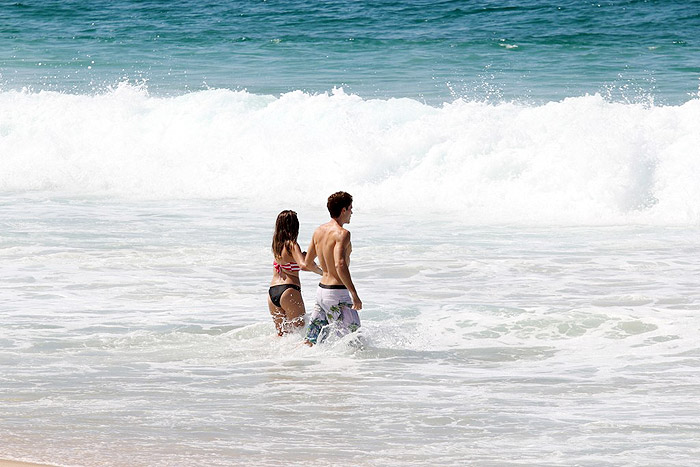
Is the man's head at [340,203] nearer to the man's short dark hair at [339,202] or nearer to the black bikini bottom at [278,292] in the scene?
the man's short dark hair at [339,202]

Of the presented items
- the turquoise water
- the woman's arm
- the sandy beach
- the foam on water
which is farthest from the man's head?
the turquoise water

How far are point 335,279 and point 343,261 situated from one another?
0.23 meters

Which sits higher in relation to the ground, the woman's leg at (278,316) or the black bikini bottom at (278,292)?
the black bikini bottom at (278,292)

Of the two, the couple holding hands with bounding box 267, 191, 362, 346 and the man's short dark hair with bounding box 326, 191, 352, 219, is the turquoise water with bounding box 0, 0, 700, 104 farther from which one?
the man's short dark hair with bounding box 326, 191, 352, 219

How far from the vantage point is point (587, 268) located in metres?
12.2

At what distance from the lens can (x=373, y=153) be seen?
2002cm

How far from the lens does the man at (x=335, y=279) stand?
8.36m

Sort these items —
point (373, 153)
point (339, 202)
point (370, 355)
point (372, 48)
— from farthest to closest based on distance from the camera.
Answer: point (372, 48), point (373, 153), point (370, 355), point (339, 202)

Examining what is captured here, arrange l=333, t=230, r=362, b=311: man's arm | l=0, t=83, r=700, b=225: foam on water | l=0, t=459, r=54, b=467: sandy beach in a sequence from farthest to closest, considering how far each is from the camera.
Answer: l=0, t=83, r=700, b=225: foam on water, l=333, t=230, r=362, b=311: man's arm, l=0, t=459, r=54, b=467: sandy beach

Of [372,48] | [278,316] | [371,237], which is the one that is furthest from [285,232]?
[372,48]

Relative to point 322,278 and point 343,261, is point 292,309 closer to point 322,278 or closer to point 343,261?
point 322,278

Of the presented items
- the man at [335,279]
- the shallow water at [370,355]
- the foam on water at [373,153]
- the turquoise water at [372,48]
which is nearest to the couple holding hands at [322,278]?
the man at [335,279]

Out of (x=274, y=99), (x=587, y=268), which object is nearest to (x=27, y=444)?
(x=587, y=268)

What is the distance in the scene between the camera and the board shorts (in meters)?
8.53
